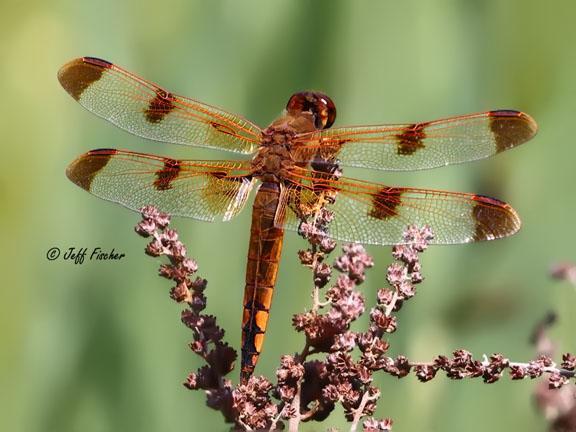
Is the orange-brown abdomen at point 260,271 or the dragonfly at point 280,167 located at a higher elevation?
the dragonfly at point 280,167

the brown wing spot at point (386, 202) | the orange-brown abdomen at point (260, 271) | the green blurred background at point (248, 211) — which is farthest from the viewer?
the green blurred background at point (248, 211)

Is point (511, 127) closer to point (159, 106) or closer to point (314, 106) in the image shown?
point (314, 106)

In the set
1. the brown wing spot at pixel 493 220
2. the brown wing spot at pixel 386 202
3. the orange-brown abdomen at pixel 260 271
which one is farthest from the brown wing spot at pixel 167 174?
the brown wing spot at pixel 493 220

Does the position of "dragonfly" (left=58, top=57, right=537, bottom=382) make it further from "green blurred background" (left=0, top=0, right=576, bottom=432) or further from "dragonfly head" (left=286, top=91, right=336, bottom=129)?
"green blurred background" (left=0, top=0, right=576, bottom=432)

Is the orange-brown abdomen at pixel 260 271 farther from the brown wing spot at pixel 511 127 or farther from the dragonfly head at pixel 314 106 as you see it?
the brown wing spot at pixel 511 127

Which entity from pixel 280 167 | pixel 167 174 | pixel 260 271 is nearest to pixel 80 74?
pixel 167 174

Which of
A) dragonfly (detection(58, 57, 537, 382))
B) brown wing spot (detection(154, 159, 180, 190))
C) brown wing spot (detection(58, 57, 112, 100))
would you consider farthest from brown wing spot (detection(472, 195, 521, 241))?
brown wing spot (detection(58, 57, 112, 100))
